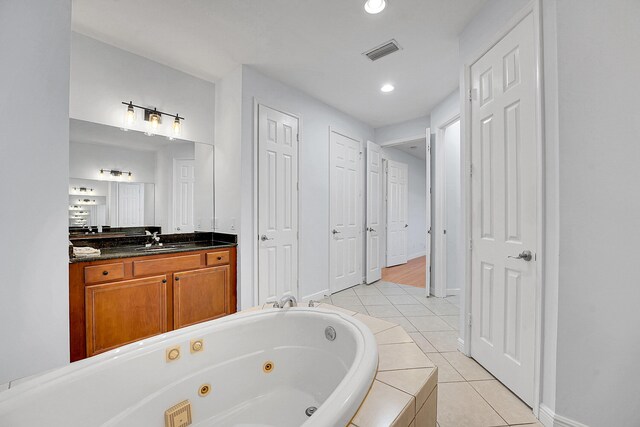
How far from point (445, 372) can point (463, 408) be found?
336 mm

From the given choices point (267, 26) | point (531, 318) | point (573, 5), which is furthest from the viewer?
point (267, 26)

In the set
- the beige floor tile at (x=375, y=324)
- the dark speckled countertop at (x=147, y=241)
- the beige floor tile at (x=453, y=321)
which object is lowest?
the beige floor tile at (x=453, y=321)

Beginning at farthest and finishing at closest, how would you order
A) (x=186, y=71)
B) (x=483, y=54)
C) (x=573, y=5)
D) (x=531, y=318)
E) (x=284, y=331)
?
(x=186, y=71)
(x=483, y=54)
(x=284, y=331)
(x=531, y=318)
(x=573, y=5)

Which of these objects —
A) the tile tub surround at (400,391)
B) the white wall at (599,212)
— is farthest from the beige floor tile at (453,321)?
the tile tub surround at (400,391)

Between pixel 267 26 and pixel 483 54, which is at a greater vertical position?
pixel 267 26

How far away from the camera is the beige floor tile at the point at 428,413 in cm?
98

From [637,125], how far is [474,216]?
93 centimetres

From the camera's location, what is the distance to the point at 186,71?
2.69 meters

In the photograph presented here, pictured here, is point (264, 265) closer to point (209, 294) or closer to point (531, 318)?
point (209, 294)

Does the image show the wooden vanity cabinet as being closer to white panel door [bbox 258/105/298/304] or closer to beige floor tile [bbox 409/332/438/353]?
white panel door [bbox 258/105/298/304]

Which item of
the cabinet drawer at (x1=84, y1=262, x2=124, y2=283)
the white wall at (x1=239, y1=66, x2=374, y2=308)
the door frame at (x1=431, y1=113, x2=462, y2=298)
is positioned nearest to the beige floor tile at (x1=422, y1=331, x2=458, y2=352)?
the door frame at (x1=431, y1=113, x2=462, y2=298)

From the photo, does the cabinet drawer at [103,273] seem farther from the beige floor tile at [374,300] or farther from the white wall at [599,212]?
the white wall at [599,212]

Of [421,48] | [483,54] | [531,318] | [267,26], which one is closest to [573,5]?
[483,54]

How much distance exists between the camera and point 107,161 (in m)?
2.40
